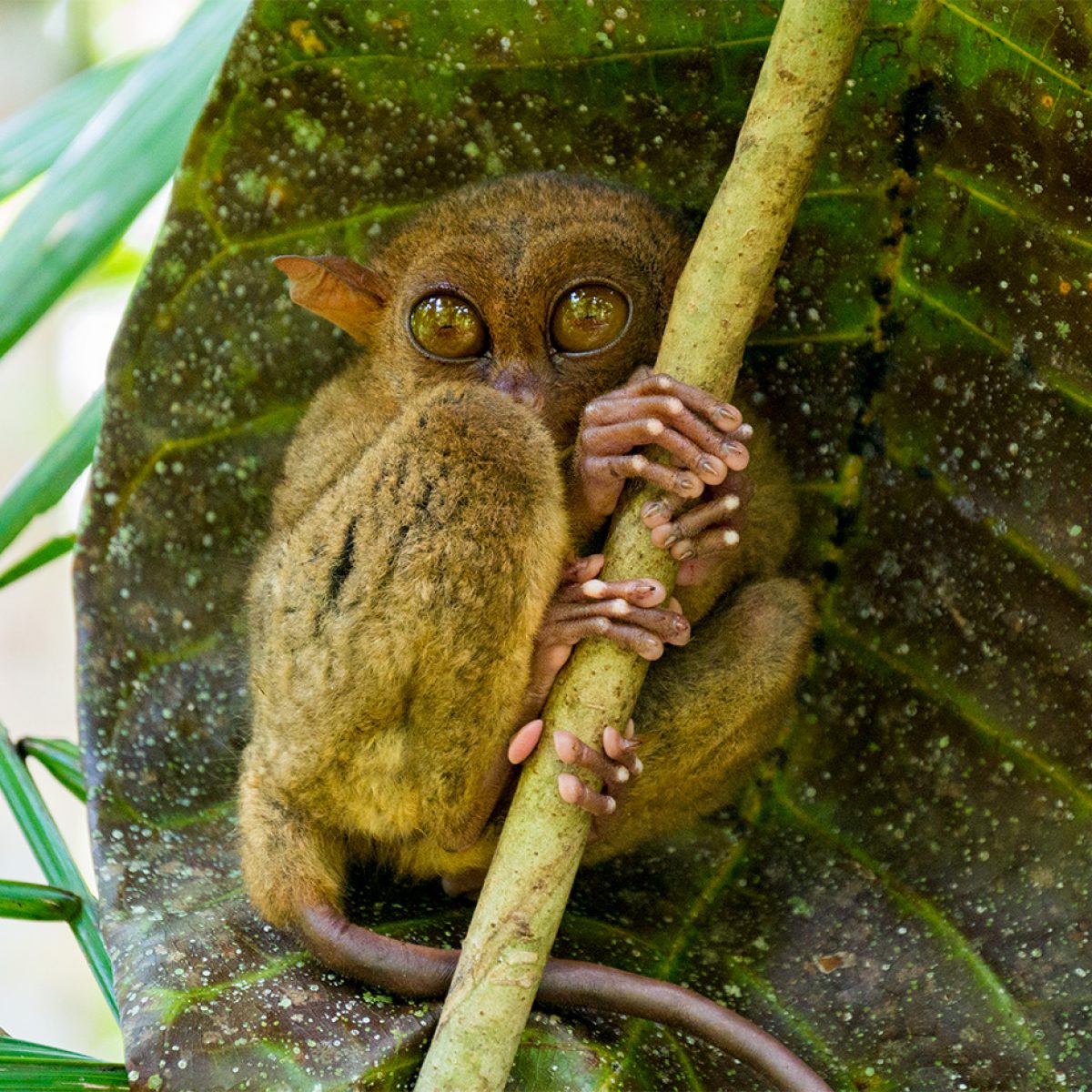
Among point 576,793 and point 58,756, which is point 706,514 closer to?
point 576,793

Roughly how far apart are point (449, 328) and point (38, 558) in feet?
3.28

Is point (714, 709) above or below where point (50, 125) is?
below

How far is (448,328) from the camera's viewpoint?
2.42m

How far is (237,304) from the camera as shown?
2.38 meters

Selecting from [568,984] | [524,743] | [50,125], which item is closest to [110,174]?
[50,125]

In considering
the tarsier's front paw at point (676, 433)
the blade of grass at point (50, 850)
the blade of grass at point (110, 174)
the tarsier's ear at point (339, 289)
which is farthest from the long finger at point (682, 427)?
the blade of grass at point (50, 850)

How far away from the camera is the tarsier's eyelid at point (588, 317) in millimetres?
2359

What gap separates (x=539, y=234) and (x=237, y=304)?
0.54m

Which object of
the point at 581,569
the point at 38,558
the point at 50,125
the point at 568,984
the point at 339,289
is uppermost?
the point at 50,125

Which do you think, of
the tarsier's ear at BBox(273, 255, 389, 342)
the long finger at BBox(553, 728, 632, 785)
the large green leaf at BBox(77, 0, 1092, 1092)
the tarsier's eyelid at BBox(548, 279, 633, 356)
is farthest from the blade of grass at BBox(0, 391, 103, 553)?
the long finger at BBox(553, 728, 632, 785)

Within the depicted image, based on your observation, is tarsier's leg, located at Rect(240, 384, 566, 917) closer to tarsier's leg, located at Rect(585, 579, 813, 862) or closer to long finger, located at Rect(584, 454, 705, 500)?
long finger, located at Rect(584, 454, 705, 500)

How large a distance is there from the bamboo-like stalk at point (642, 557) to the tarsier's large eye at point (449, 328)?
622 millimetres

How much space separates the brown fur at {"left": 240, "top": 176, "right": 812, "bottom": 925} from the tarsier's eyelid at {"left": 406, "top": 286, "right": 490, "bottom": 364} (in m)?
0.02

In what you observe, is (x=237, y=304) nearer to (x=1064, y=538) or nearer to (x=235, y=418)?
(x=235, y=418)
